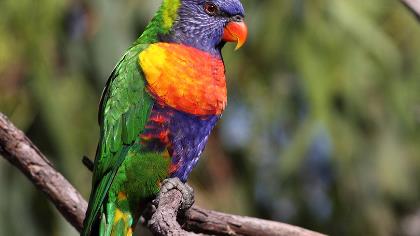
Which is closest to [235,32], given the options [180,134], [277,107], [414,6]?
[180,134]

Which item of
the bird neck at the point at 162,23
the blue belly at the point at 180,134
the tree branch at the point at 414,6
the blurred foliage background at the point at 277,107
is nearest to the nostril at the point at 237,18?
the bird neck at the point at 162,23

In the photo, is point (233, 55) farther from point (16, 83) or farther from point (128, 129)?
point (128, 129)

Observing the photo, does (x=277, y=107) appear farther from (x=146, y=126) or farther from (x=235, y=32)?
(x=146, y=126)

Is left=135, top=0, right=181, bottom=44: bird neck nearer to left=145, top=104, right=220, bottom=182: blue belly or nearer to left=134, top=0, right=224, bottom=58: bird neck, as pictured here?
left=134, top=0, right=224, bottom=58: bird neck

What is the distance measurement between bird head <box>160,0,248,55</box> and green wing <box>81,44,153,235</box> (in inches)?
6.8

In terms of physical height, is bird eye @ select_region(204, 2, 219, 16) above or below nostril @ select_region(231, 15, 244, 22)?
below

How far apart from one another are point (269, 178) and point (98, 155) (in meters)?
1.52

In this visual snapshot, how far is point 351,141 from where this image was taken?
10.4ft

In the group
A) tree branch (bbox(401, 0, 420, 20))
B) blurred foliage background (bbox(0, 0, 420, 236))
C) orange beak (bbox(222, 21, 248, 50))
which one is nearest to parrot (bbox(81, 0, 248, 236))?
orange beak (bbox(222, 21, 248, 50))

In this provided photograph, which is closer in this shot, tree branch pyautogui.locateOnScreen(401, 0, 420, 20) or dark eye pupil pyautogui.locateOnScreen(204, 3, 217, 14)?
tree branch pyautogui.locateOnScreen(401, 0, 420, 20)

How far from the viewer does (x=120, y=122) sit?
6.42 feet

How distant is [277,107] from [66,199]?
1356 mm

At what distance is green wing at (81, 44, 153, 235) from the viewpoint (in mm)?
1937

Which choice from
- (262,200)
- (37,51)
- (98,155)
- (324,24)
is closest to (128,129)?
(98,155)
